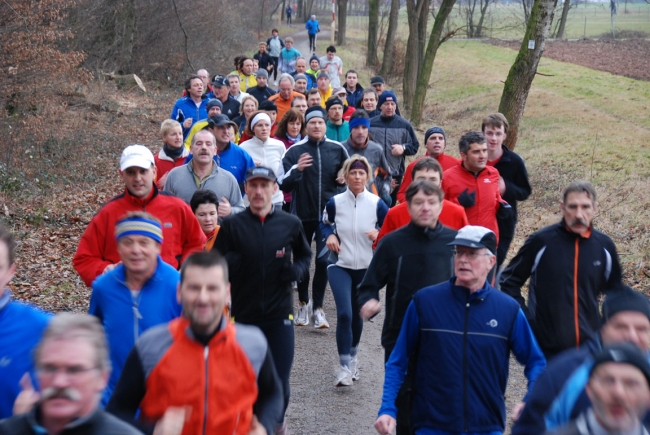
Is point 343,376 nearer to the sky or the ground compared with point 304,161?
nearer to the ground

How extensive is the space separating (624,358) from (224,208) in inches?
211

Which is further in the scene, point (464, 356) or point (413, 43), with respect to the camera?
point (413, 43)

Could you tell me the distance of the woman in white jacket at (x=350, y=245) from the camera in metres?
7.66

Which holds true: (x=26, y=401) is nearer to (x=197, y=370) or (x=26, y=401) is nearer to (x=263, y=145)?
(x=197, y=370)

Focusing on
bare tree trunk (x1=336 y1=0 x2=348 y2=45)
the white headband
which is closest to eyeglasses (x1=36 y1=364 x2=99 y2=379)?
the white headband

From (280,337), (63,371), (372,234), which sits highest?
(63,371)

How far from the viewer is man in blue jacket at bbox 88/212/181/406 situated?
4.46 m

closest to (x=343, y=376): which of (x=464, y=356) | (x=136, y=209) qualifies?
(x=136, y=209)

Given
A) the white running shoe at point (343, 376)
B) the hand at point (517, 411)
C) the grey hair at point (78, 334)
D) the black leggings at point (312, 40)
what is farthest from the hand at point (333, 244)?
the black leggings at point (312, 40)

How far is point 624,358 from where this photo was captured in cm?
295

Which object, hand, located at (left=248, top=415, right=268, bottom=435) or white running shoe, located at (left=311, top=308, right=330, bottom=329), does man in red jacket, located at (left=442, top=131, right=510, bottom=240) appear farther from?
hand, located at (left=248, top=415, right=268, bottom=435)

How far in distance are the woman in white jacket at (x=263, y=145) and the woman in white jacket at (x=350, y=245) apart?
2647mm

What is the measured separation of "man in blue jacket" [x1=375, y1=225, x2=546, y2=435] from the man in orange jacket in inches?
44.1

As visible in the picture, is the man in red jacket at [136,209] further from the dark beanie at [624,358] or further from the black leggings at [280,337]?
the dark beanie at [624,358]
